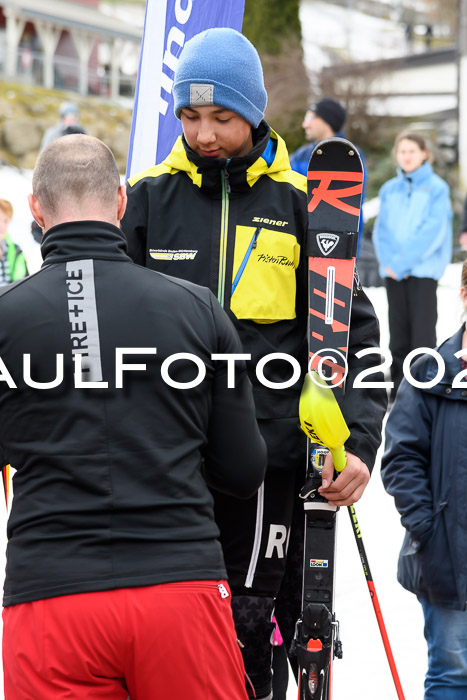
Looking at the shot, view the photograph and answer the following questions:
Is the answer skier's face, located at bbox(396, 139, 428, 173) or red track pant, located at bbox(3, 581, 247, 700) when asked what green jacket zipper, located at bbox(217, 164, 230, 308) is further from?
skier's face, located at bbox(396, 139, 428, 173)

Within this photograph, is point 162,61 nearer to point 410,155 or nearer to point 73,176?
point 73,176

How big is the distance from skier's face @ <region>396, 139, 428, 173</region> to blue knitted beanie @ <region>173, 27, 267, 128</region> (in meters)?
6.07

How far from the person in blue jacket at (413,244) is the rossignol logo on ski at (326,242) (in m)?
6.11

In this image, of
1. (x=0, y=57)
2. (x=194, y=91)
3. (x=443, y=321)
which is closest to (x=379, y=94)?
(x=0, y=57)

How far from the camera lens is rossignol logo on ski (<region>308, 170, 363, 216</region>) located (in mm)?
2779

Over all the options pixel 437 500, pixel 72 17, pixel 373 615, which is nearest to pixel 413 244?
pixel 373 615

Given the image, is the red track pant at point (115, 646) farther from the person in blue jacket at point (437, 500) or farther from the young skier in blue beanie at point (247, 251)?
the person in blue jacket at point (437, 500)

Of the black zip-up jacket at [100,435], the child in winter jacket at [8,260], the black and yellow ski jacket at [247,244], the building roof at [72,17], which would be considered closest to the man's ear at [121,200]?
the black zip-up jacket at [100,435]

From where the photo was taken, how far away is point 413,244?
8766mm

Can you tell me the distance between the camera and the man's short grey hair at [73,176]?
2.21 m

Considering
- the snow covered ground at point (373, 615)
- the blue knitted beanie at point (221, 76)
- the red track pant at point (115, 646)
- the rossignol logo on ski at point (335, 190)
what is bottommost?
the snow covered ground at point (373, 615)

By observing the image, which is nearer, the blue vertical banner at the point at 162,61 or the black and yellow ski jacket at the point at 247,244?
the black and yellow ski jacket at the point at 247,244

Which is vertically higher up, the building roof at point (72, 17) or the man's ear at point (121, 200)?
the building roof at point (72, 17)

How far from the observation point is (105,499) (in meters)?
2.05
